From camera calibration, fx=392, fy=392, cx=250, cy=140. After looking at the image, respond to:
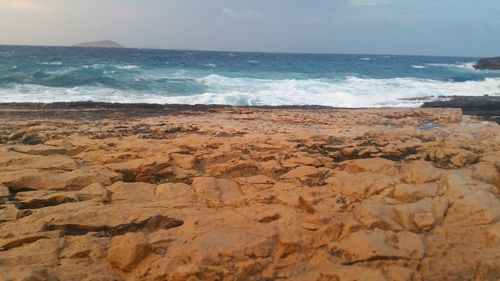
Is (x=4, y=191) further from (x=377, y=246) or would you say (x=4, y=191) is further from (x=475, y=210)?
(x=475, y=210)

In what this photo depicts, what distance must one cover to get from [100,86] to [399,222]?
17.5 metres

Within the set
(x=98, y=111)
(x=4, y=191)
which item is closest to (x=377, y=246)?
(x=4, y=191)

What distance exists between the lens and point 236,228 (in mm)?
3367

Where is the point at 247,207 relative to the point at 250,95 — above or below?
below

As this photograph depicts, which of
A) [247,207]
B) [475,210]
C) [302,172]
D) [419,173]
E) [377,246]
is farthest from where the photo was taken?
[302,172]

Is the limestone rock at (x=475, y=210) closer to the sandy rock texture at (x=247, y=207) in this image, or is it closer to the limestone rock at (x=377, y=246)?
the sandy rock texture at (x=247, y=207)

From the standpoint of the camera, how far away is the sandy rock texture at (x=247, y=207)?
2.94 metres

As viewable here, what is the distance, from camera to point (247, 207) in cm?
377

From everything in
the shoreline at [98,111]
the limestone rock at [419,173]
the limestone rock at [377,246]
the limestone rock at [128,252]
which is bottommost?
the limestone rock at [128,252]

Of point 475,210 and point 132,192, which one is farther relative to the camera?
point 132,192

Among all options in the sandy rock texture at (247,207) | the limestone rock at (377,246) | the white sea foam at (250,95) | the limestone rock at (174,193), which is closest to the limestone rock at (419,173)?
the sandy rock texture at (247,207)

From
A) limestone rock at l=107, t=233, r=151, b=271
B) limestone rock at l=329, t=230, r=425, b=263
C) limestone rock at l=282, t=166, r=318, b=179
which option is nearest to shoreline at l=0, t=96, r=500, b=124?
limestone rock at l=282, t=166, r=318, b=179

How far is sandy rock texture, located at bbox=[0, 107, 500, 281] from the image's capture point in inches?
116

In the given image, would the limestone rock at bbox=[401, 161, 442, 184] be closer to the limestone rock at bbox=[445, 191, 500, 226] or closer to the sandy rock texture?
the sandy rock texture
